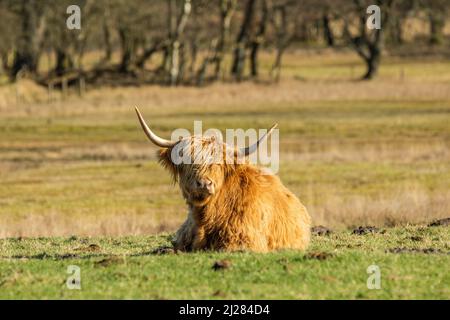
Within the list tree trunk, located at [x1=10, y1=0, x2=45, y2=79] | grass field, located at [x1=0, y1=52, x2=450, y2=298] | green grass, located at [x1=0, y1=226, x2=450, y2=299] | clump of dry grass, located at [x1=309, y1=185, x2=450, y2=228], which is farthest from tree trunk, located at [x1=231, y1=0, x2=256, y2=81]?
green grass, located at [x1=0, y1=226, x2=450, y2=299]

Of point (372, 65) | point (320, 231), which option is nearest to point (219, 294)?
point (320, 231)

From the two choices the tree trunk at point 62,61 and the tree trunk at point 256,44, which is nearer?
the tree trunk at point 62,61

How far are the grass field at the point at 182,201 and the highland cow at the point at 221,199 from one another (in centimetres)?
66

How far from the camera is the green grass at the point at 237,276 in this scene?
9.58 metres

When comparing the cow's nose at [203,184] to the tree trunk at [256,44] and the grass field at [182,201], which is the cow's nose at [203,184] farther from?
the tree trunk at [256,44]

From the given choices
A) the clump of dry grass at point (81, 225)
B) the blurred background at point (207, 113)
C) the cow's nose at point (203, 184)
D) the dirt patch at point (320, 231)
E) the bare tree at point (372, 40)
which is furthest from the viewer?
the bare tree at point (372, 40)

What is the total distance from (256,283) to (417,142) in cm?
2608

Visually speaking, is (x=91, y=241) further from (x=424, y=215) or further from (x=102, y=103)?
A: (x=102, y=103)

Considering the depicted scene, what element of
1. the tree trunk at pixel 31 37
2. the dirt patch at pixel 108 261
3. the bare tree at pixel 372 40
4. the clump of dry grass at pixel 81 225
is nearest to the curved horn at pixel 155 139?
the dirt patch at pixel 108 261

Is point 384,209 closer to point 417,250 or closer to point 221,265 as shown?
point 417,250

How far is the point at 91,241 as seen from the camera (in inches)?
597

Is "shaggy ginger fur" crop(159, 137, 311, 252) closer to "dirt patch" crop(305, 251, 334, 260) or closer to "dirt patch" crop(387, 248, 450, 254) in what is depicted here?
"dirt patch" crop(305, 251, 334, 260)

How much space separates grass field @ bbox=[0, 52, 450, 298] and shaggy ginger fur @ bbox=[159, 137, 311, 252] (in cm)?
64
